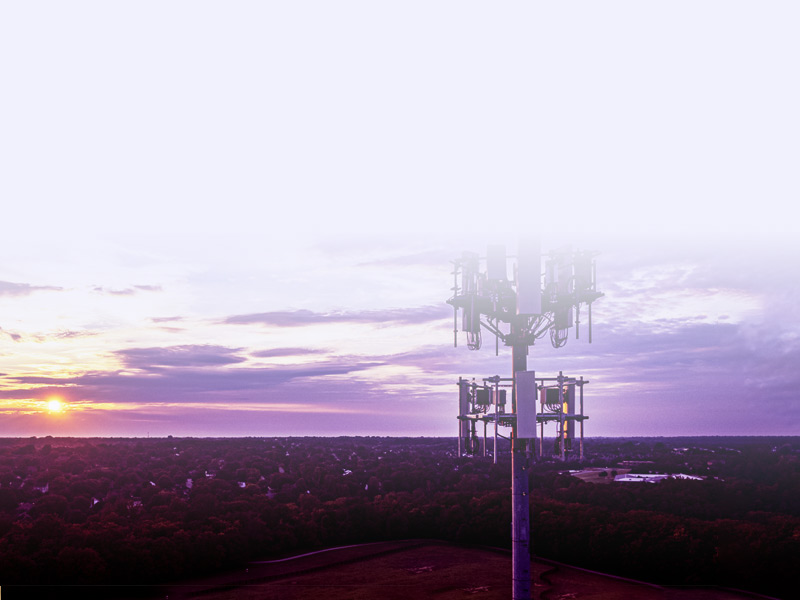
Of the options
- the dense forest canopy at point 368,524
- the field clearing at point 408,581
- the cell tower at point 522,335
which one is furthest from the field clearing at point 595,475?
the cell tower at point 522,335

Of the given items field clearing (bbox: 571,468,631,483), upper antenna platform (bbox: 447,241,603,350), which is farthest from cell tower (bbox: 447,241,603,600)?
field clearing (bbox: 571,468,631,483)

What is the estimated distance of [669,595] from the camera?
26.5 metres

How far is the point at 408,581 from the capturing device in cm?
2808

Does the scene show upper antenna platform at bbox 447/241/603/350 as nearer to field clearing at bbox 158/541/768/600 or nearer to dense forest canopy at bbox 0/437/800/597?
dense forest canopy at bbox 0/437/800/597

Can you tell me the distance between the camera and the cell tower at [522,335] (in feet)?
44.4

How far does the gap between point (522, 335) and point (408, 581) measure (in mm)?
17640

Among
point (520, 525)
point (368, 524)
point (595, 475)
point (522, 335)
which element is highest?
point (522, 335)

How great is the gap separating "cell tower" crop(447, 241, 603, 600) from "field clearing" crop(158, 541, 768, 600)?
1359 centimetres

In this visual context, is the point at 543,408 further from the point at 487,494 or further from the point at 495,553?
the point at 487,494

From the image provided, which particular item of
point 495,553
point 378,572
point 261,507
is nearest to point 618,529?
point 495,553

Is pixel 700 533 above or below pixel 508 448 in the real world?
below

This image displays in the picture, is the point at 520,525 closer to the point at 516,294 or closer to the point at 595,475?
the point at 516,294

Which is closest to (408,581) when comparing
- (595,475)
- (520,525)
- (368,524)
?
(368,524)

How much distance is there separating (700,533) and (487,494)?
39.4ft
